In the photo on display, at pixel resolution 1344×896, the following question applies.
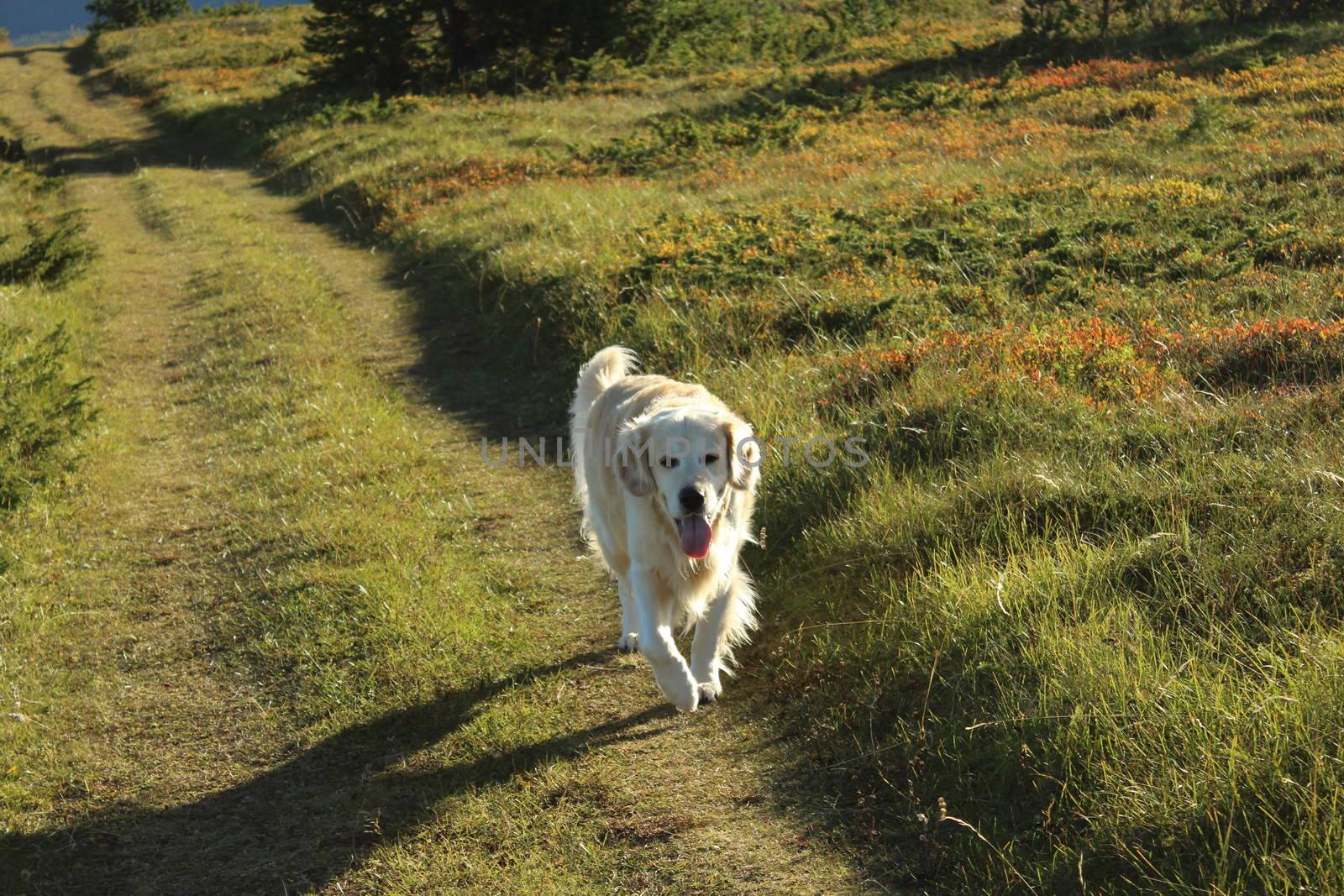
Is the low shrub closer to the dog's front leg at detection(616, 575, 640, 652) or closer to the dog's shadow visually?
the dog's shadow

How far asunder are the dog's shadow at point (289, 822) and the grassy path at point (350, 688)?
0.01 meters

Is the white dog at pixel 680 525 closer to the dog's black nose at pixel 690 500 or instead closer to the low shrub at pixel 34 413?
the dog's black nose at pixel 690 500

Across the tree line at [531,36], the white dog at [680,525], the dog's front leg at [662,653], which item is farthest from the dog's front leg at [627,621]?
the tree line at [531,36]

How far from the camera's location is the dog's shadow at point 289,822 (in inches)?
153

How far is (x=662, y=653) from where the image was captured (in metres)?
4.49

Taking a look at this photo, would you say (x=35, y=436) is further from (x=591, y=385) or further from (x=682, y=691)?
(x=682, y=691)

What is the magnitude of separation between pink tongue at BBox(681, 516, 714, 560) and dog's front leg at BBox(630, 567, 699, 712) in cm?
27

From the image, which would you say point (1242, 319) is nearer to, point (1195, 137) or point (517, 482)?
point (517, 482)

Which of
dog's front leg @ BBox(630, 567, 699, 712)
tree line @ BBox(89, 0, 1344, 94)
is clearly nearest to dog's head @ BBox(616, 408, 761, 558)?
dog's front leg @ BBox(630, 567, 699, 712)

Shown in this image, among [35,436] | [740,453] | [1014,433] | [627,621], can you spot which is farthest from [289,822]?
[35,436]

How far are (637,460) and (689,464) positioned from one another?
0.92 feet

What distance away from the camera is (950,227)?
11031 mm

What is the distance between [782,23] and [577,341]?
28439mm

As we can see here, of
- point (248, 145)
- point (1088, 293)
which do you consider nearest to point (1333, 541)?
point (1088, 293)
